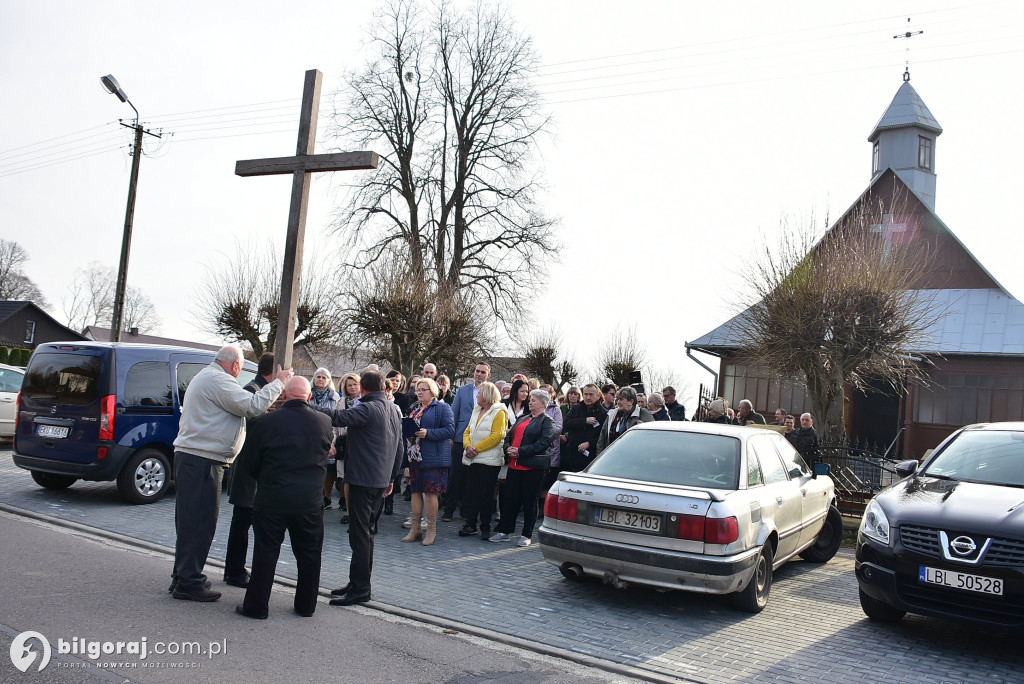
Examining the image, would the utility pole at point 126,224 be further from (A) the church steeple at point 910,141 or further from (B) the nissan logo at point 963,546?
(A) the church steeple at point 910,141

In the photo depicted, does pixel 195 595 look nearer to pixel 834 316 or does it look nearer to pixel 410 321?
pixel 834 316

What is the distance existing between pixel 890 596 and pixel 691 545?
1505 millimetres

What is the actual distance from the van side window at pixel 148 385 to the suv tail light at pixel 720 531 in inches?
307

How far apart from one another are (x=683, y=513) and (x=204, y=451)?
3825 mm

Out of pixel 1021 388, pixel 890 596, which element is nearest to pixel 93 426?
pixel 890 596

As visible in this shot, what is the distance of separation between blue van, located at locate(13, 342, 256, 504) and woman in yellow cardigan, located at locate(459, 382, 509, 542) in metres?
4.32

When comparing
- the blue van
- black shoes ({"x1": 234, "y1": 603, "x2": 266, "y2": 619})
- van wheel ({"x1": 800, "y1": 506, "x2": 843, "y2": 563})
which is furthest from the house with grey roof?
black shoes ({"x1": 234, "y1": 603, "x2": 266, "y2": 619})

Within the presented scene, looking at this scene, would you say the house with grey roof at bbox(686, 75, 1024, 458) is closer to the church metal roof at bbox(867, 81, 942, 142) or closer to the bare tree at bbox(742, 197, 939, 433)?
the bare tree at bbox(742, 197, 939, 433)

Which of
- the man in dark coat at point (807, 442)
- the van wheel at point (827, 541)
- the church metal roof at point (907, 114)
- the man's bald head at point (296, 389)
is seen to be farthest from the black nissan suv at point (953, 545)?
the church metal roof at point (907, 114)

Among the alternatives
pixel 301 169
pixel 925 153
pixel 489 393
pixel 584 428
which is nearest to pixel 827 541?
pixel 584 428

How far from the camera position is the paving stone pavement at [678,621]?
205 inches

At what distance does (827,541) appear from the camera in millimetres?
8867

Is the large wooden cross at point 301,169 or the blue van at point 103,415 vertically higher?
the large wooden cross at point 301,169

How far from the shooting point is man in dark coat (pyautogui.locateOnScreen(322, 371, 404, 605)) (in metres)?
6.27
